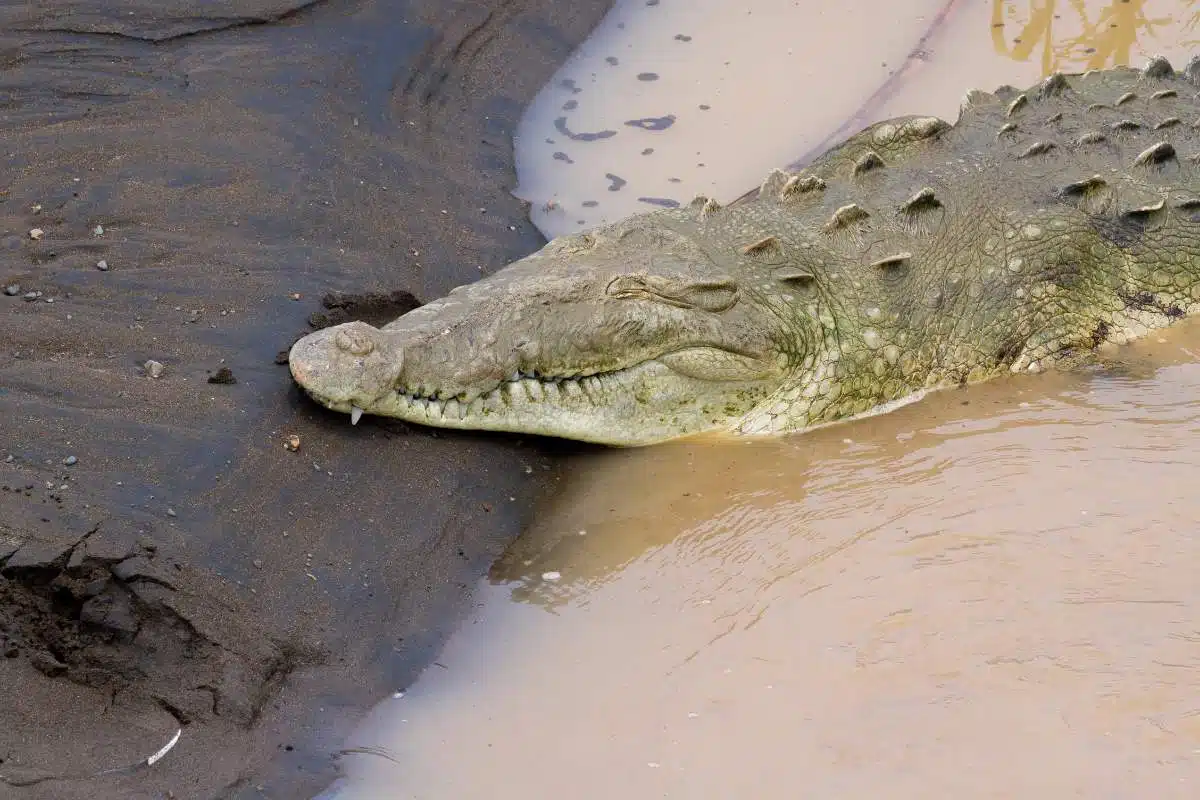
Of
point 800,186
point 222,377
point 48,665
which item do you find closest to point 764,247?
point 800,186

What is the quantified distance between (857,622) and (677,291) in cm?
161

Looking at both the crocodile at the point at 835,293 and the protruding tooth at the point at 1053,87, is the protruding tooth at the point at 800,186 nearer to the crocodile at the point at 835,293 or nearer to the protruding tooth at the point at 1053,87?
the crocodile at the point at 835,293

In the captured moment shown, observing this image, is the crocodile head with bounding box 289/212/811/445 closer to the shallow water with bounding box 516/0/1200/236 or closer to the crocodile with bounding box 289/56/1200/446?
the crocodile with bounding box 289/56/1200/446

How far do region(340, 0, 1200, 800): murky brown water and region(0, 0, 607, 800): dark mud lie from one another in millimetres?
313

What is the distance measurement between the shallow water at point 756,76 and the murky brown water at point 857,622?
2124 millimetres

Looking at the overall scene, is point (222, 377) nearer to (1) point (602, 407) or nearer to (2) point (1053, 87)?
(1) point (602, 407)

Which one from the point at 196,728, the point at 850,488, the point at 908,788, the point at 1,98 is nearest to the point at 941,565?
the point at 850,488

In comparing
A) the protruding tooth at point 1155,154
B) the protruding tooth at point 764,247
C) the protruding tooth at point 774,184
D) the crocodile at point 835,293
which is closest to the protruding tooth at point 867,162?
the crocodile at point 835,293

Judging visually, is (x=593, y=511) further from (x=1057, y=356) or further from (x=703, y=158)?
(x=703, y=158)

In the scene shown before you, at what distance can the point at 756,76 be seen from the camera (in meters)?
8.13

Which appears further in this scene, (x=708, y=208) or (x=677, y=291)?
(x=708, y=208)

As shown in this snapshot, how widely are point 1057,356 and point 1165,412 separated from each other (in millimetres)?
546

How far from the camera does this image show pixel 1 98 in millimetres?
6172

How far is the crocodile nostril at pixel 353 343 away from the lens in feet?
16.4
